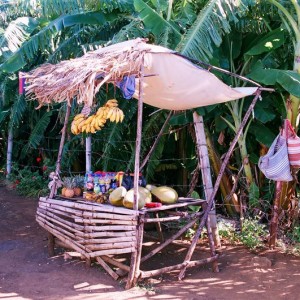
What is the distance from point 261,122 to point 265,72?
942 mm

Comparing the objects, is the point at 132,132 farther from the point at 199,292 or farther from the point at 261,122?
the point at 199,292

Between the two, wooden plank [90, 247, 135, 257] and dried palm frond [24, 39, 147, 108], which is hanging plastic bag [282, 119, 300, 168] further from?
wooden plank [90, 247, 135, 257]

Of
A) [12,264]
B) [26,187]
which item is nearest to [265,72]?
[12,264]

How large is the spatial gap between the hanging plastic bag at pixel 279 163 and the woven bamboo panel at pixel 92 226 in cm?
187

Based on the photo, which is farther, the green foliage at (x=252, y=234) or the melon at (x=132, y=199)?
the green foliage at (x=252, y=234)

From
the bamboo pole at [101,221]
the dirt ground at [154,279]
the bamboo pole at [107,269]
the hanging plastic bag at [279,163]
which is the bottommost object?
the dirt ground at [154,279]

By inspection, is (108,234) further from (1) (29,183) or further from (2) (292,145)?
(1) (29,183)

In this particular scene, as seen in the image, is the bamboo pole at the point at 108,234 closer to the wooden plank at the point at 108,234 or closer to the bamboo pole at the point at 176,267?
the wooden plank at the point at 108,234

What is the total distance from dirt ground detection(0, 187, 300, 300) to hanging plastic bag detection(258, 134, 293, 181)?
0.97 meters

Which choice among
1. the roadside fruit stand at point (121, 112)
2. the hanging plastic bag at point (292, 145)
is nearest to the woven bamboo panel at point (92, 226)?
the roadside fruit stand at point (121, 112)

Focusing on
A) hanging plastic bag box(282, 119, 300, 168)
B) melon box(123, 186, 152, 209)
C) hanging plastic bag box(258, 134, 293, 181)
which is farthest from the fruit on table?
hanging plastic bag box(282, 119, 300, 168)

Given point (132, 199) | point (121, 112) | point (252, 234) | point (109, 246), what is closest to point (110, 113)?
point (121, 112)

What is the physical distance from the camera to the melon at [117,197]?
4.60m

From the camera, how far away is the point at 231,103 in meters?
6.04
